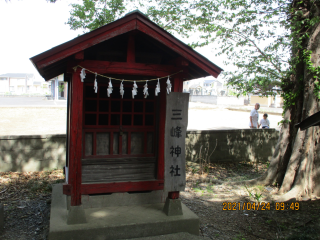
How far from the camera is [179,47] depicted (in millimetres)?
4887

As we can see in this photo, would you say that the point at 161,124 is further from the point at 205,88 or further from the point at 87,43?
the point at 205,88

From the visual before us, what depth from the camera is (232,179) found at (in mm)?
9477

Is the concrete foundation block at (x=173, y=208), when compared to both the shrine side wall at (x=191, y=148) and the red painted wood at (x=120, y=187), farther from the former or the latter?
the shrine side wall at (x=191, y=148)

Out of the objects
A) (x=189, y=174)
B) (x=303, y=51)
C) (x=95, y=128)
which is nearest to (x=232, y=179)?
(x=189, y=174)

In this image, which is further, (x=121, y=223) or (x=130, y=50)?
(x=130, y=50)

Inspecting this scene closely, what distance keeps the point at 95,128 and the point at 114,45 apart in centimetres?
166

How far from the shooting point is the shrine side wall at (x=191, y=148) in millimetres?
9059

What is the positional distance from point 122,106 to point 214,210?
10.9ft

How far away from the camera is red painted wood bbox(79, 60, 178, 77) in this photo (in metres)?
4.80

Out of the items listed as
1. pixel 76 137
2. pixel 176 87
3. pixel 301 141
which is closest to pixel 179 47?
pixel 176 87

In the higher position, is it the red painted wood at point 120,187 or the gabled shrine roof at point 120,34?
the gabled shrine roof at point 120,34

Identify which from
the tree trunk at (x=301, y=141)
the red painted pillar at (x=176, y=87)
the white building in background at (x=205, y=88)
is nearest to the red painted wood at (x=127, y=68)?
the red painted pillar at (x=176, y=87)

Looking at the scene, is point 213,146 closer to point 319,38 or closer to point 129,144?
point 319,38

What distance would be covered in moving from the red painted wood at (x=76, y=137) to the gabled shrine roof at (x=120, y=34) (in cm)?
42
